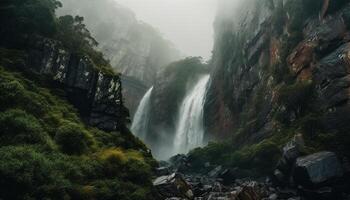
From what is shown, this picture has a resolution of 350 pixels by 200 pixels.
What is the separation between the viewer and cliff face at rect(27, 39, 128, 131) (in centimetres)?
3184

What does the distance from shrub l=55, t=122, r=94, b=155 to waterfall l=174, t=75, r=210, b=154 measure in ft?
143

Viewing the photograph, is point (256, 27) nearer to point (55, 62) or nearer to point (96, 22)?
point (55, 62)

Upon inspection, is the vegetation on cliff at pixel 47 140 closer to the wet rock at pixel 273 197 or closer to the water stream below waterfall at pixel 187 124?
the wet rock at pixel 273 197

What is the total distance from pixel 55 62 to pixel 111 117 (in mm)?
6305

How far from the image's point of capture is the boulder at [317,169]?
86.2 feet

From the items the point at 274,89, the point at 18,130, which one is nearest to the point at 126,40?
the point at 274,89

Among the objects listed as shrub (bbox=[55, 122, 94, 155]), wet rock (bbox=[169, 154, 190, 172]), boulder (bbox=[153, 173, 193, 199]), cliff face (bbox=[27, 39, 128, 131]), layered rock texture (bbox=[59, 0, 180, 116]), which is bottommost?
boulder (bbox=[153, 173, 193, 199])

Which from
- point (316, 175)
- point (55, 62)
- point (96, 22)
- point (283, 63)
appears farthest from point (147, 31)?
point (316, 175)

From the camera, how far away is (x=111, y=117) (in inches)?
1254

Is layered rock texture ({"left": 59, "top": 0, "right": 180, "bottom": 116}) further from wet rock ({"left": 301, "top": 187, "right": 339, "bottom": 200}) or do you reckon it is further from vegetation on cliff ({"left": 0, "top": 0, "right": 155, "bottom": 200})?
wet rock ({"left": 301, "top": 187, "right": 339, "bottom": 200})

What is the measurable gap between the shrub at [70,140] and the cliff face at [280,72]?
62.9 ft

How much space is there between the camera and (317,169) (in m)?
26.8

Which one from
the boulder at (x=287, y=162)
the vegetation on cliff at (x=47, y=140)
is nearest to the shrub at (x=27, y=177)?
the vegetation on cliff at (x=47, y=140)

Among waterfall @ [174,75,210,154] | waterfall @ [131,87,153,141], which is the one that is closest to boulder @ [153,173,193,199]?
waterfall @ [174,75,210,154]
